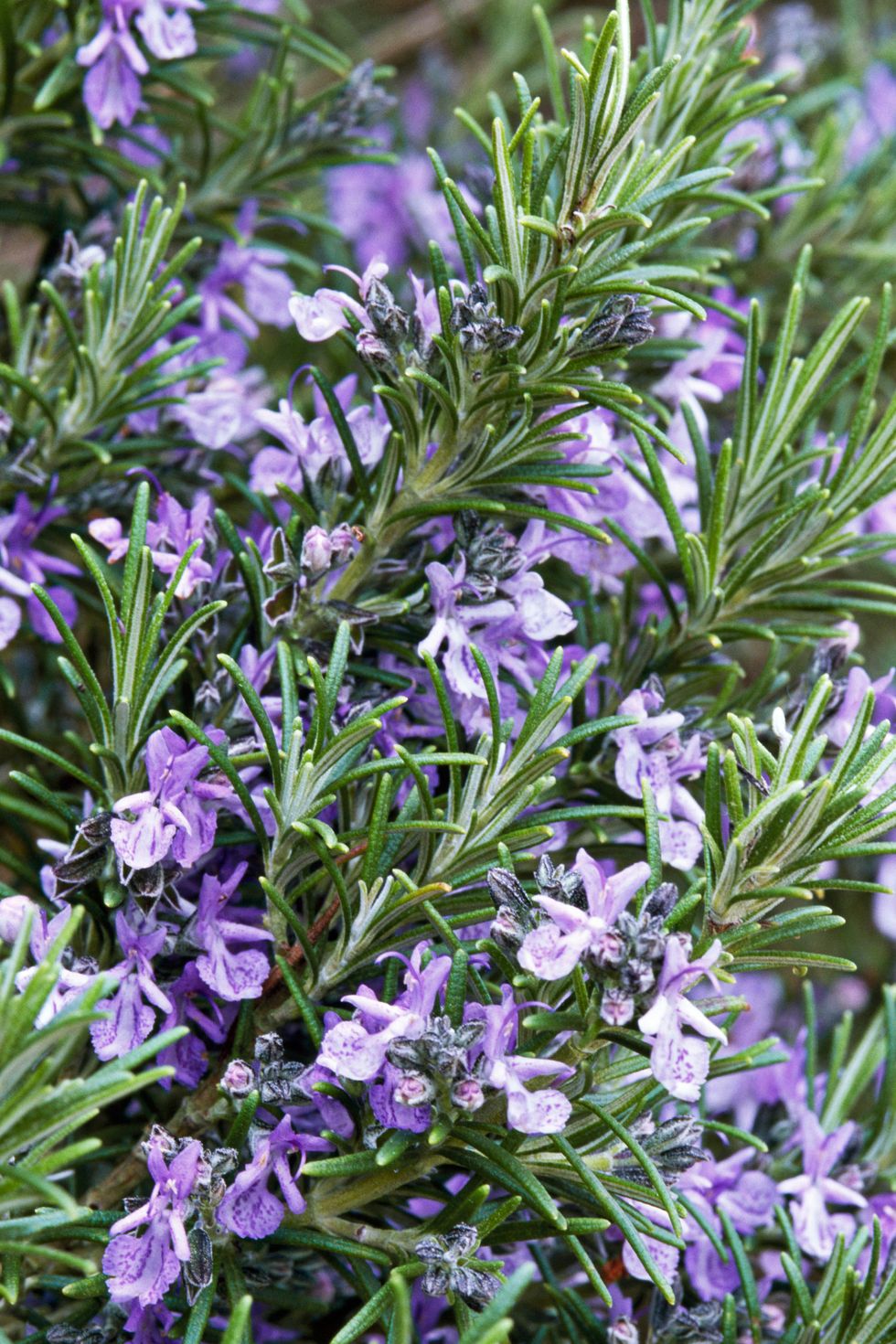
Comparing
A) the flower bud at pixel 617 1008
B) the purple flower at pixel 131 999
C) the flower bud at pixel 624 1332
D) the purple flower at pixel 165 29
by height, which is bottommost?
the flower bud at pixel 624 1332

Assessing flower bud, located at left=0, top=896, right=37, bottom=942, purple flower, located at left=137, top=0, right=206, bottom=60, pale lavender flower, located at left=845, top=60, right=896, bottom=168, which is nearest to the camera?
flower bud, located at left=0, top=896, right=37, bottom=942

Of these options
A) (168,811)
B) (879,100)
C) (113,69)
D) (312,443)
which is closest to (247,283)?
(113,69)

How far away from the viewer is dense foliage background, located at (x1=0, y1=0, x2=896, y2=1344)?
2.36 feet

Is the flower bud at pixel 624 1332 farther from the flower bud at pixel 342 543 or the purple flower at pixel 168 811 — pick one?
the flower bud at pixel 342 543

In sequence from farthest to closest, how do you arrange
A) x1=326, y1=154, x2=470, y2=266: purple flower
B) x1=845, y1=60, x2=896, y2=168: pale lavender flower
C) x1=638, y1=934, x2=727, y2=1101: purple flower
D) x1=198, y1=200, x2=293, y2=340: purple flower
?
x1=845, y1=60, x2=896, y2=168: pale lavender flower → x1=326, y1=154, x2=470, y2=266: purple flower → x1=198, y1=200, x2=293, y2=340: purple flower → x1=638, y1=934, x2=727, y2=1101: purple flower

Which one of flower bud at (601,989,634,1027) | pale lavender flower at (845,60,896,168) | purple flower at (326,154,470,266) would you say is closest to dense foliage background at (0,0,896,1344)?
flower bud at (601,989,634,1027)

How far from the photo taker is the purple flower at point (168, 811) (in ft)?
2.42

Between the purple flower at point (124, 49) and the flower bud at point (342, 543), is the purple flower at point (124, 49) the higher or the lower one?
the higher one

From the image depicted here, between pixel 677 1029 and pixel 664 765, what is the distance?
237 millimetres

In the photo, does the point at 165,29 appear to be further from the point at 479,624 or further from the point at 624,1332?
the point at 624,1332

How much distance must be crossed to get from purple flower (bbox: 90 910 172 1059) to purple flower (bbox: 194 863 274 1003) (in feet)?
0.09

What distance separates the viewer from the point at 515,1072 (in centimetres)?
69

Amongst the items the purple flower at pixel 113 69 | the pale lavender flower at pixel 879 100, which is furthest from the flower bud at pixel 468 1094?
the pale lavender flower at pixel 879 100

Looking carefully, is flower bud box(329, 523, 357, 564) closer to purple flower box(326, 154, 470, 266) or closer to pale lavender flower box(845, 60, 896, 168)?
purple flower box(326, 154, 470, 266)
